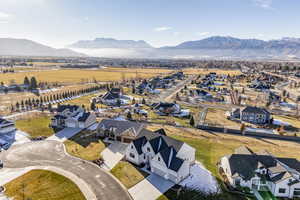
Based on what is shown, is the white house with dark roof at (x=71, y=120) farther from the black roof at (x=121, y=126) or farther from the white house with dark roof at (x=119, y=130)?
the black roof at (x=121, y=126)

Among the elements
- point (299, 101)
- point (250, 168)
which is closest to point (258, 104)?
point (299, 101)

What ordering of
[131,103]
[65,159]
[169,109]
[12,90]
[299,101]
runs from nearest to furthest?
[65,159]
[169,109]
[131,103]
[299,101]
[12,90]

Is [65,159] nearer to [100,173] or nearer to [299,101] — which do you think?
[100,173]

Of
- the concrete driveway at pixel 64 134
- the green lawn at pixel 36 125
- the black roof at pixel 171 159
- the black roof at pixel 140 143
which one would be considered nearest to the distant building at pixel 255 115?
the black roof at pixel 171 159

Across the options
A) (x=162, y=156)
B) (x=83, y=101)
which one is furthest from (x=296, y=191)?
(x=83, y=101)

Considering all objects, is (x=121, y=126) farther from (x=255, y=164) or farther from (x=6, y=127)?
(x=6, y=127)
